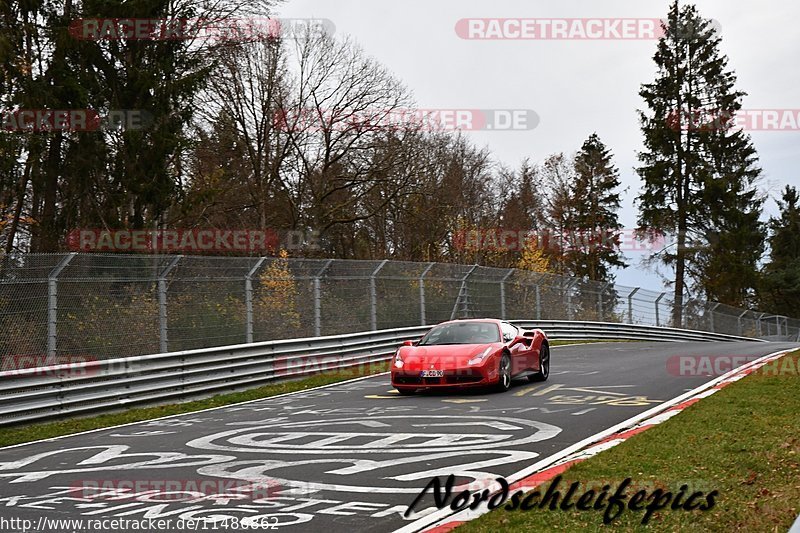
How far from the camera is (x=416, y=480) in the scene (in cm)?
759

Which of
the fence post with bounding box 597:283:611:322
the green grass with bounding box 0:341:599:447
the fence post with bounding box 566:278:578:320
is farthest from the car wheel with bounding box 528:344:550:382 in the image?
the fence post with bounding box 597:283:611:322

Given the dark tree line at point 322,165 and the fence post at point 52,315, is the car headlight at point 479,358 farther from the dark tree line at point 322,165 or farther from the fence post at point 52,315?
the dark tree line at point 322,165

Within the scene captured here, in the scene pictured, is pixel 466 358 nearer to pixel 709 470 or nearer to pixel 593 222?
pixel 709 470

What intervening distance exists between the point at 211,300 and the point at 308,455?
857 centimetres

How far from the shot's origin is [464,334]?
15656 mm

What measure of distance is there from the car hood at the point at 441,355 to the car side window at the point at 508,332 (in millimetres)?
522

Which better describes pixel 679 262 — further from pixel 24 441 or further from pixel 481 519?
pixel 481 519

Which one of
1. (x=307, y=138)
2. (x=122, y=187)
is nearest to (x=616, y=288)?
(x=307, y=138)

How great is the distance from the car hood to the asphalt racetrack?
1.71 ft

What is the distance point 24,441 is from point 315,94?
94.7 ft

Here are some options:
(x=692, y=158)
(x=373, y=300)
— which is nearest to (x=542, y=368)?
(x=373, y=300)

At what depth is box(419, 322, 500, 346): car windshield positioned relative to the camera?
1541 centimetres

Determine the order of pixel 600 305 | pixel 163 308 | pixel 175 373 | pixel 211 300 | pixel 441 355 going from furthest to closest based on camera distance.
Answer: pixel 600 305 < pixel 211 300 < pixel 163 308 < pixel 175 373 < pixel 441 355

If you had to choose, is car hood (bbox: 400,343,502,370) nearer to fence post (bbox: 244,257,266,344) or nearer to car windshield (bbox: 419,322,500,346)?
car windshield (bbox: 419,322,500,346)
